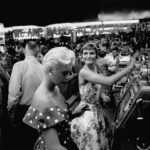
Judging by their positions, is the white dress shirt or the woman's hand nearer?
the woman's hand

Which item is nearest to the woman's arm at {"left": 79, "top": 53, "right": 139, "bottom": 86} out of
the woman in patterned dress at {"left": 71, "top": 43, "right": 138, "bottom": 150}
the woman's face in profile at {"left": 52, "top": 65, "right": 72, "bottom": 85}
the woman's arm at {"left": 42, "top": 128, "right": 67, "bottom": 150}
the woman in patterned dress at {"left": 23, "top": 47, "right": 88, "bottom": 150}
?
the woman in patterned dress at {"left": 71, "top": 43, "right": 138, "bottom": 150}

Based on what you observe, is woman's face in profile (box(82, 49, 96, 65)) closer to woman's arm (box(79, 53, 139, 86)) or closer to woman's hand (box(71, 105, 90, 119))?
woman's arm (box(79, 53, 139, 86))

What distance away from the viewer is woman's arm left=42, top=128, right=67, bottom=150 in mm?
2141

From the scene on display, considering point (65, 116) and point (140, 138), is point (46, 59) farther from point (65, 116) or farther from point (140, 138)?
point (140, 138)

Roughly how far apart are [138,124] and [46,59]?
1.26 metres

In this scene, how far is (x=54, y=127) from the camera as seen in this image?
→ 219cm

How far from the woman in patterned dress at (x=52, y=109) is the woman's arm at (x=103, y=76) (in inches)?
53.4

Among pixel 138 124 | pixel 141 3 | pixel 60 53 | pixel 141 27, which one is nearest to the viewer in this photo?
pixel 60 53

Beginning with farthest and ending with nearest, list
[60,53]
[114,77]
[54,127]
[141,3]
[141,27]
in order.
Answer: [141,3]
[141,27]
[114,77]
[60,53]
[54,127]

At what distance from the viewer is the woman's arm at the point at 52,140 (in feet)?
7.02

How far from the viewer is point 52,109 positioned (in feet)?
7.34

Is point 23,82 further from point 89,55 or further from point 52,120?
point 52,120

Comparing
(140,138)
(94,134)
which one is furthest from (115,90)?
(140,138)

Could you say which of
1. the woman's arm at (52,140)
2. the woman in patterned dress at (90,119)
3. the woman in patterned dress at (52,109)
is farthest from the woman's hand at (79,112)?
the woman in patterned dress at (90,119)
